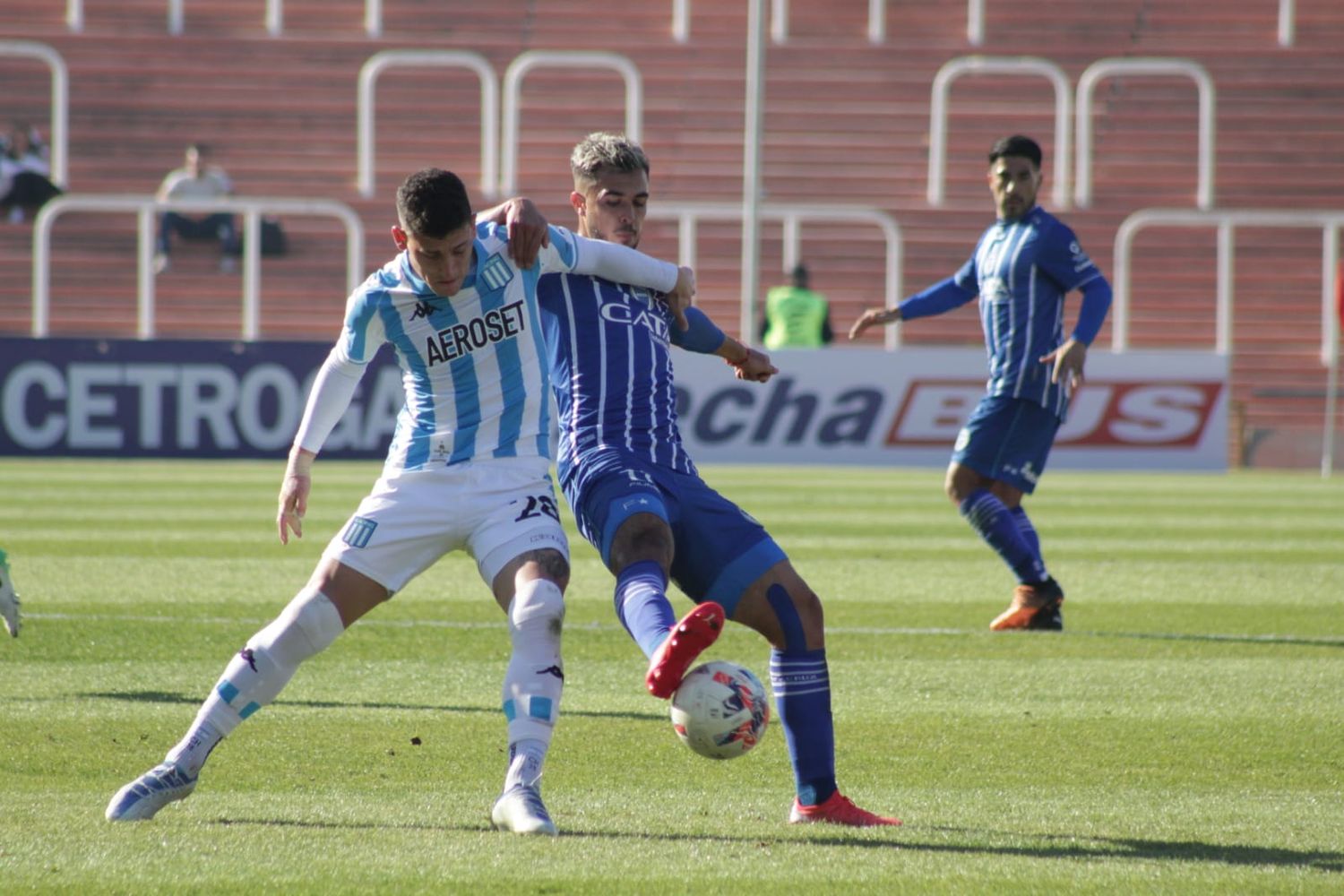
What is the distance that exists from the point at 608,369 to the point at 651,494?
1.38 ft

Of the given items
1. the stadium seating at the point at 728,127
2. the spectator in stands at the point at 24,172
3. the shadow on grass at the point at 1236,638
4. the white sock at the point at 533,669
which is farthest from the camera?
the stadium seating at the point at 728,127

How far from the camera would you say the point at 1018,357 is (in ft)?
27.0

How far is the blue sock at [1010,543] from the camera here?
316 inches

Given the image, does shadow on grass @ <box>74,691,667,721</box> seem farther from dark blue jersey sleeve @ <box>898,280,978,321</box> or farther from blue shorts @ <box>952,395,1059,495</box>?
dark blue jersey sleeve @ <box>898,280,978,321</box>

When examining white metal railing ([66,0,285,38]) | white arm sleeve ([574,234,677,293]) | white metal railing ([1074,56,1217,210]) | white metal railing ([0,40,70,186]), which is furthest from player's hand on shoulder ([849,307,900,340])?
white metal railing ([66,0,285,38])

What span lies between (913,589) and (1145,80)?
18966 millimetres

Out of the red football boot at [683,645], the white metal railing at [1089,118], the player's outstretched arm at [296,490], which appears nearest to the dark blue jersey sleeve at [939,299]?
the player's outstretched arm at [296,490]

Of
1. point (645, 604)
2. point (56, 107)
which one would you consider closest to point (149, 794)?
point (645, 604)

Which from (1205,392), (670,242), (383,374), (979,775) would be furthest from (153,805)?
(670,242)

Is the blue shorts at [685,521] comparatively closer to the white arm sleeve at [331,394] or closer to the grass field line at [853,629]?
the white arm sleeve at [331,394]

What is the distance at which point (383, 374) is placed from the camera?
55.7ft

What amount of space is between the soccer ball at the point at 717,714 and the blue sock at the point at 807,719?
360 millimetres

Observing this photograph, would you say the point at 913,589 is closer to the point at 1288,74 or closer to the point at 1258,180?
the point at 1258,180

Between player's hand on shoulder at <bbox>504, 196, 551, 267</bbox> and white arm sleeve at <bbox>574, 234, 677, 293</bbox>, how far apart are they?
15cm
